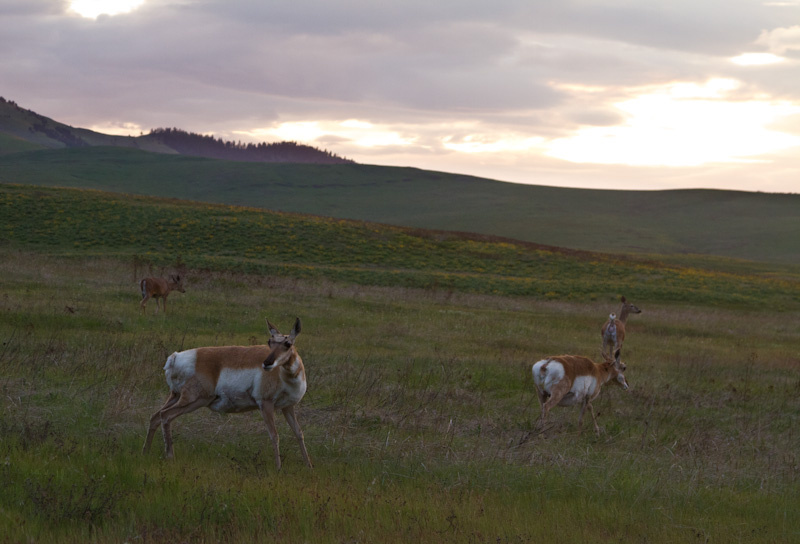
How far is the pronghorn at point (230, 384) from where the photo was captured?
8477 mm

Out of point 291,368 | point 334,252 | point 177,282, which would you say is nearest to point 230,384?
point 291,368

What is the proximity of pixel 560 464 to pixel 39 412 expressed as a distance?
6.76 metres

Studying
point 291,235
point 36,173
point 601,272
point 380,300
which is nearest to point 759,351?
point 380,300

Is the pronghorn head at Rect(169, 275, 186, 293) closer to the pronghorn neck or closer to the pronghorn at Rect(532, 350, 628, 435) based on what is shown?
the pronghorn at Rect(532, 350, 628, 435)

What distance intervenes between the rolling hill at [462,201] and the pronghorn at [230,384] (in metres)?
103

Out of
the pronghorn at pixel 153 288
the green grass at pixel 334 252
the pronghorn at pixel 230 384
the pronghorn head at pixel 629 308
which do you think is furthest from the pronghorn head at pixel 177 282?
the pronghorn at pixel 230 384

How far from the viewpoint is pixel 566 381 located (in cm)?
1231

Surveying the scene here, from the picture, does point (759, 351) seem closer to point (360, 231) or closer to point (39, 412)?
point (39, 412)

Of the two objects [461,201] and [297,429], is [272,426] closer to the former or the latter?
[297,429]

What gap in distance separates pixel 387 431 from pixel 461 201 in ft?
490

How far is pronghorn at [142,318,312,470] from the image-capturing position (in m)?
8.48

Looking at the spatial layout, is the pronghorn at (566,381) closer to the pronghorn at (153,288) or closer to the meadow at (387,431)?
the meadow at (387,431)

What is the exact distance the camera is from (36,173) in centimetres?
14675

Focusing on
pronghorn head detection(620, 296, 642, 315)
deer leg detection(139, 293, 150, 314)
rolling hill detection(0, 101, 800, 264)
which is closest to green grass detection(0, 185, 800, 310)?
deer leg detection(139, 293, 150, 314)
